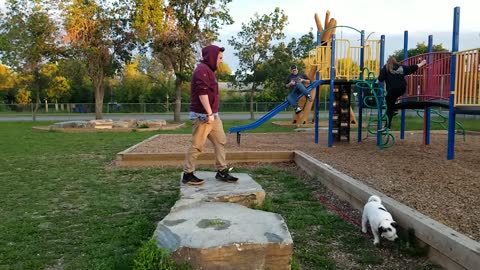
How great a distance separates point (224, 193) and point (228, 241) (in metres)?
1.55

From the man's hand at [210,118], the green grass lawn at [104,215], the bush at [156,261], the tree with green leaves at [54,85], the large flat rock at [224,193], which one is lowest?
the green grass lawn at [104,215]

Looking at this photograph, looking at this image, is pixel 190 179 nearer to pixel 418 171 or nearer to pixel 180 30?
pixel 418 171

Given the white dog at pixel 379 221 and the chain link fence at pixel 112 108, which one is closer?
the white dog at pixel 379 221

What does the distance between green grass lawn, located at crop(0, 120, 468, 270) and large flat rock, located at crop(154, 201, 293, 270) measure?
41cm

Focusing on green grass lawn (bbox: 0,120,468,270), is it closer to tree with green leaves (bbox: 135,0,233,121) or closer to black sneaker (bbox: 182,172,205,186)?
black sneaker (bbox: 182,172,205,186)

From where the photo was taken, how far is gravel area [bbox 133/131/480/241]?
14.8 feet

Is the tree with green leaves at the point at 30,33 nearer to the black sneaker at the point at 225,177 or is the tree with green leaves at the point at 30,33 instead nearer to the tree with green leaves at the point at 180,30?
the tree with green leaves at the point at 180,30

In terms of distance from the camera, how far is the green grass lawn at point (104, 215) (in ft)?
12.7

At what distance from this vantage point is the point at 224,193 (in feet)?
15.6

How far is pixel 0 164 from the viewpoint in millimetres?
9516

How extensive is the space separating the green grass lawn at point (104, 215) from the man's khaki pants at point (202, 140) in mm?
720

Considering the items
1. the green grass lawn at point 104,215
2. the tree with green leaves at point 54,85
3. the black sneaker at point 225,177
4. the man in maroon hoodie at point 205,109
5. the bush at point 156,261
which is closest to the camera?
the bush at point 156,261

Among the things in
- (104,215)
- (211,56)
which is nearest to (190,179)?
(104,215)

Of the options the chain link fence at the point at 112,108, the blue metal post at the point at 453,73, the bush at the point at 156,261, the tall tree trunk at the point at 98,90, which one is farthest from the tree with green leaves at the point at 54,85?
the bush at the point at 156,261
